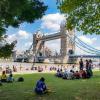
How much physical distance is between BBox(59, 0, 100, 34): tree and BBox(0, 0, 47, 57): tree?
11.8 ft

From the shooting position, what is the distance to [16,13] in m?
14.9

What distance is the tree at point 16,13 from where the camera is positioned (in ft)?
47.9

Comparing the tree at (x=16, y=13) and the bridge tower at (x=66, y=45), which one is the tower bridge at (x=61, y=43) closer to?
the bridge tower at (x=66, y=45)

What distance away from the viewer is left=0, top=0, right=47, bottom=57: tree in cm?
1460

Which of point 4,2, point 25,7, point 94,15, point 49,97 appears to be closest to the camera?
point 4,2

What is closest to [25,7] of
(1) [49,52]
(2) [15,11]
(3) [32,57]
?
(2) [15,11]

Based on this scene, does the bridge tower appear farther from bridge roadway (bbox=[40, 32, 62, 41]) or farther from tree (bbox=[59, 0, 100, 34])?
tree (bbox=[59, 0, 100, 34])

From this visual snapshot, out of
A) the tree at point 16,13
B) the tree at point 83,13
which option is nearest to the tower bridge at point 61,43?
the tree at point 83,13

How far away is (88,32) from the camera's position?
820 inches

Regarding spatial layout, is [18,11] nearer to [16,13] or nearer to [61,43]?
[16,13]

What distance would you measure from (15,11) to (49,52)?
410 feet

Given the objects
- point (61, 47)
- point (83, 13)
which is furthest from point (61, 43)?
point (83, 13)

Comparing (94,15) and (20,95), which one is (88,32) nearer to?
(94,15)

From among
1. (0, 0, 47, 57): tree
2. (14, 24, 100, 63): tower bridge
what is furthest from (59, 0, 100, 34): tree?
(14, 24, 100, 63): tower bridge
